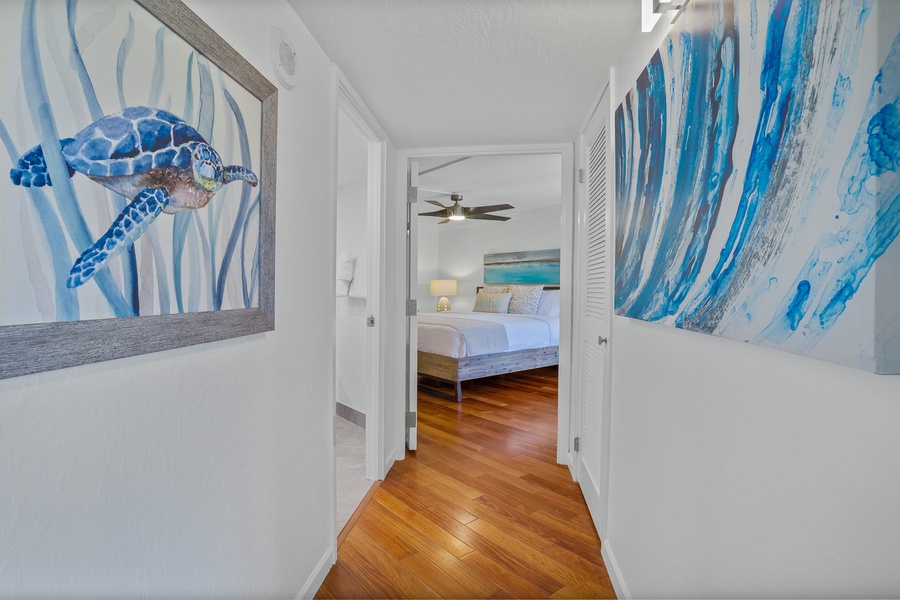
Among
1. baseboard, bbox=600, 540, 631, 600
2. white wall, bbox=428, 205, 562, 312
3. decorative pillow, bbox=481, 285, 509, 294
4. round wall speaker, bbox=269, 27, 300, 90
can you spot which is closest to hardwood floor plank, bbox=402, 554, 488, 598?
baseboard, bbox=600, 540, 631, 600

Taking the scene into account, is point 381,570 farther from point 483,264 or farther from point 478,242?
point 478,242

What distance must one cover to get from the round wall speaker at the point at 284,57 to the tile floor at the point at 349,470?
1319 millimetres

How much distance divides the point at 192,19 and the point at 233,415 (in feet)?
3.00

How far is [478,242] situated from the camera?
713 cm

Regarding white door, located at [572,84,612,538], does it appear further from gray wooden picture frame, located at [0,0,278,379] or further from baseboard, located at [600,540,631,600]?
gray wooden picture frame, located at [0,0,278,379]

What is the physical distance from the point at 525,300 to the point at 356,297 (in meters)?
3.04

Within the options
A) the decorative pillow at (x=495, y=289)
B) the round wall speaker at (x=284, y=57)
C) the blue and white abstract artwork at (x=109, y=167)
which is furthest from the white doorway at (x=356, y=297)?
the decorative pillow at (x=495, y=289)

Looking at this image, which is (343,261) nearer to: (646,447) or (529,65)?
(529,65)

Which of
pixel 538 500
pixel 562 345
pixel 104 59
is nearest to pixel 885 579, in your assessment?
pixel 104 59

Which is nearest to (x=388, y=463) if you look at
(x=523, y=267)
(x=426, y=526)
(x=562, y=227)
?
(x=426, y=526)

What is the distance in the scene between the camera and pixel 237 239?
3.39 feet

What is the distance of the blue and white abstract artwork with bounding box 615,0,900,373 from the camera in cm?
45

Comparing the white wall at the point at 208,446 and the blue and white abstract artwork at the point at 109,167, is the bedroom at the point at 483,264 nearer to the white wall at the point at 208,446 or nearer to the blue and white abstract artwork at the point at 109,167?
the white wall at the point at 208,446

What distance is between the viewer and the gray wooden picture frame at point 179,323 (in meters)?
0.59
